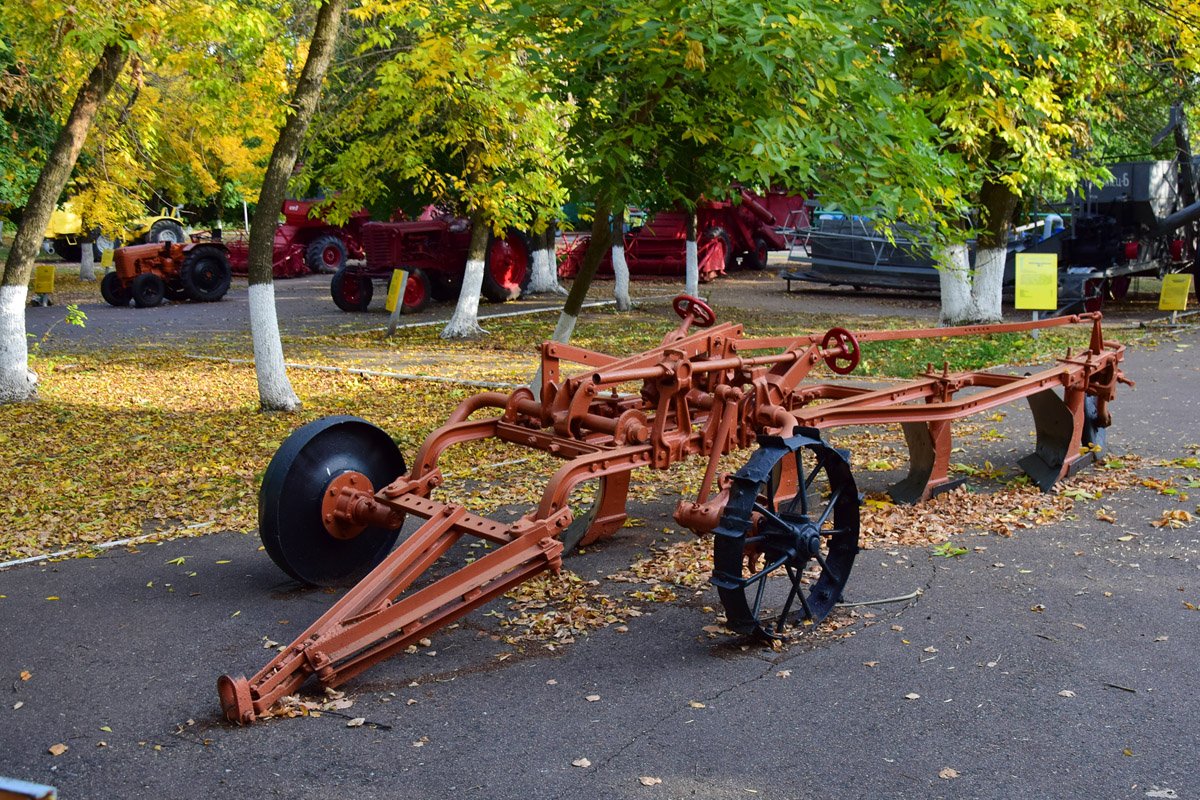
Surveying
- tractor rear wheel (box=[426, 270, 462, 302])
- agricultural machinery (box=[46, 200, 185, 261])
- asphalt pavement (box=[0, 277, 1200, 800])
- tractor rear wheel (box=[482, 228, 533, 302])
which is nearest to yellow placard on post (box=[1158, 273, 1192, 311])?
asphalt pavement (box=[0, 277, 1200, 800])

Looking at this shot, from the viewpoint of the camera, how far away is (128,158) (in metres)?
12.8

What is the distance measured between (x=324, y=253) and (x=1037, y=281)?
22456 millimetres

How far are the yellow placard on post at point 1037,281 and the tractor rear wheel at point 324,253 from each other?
2137 centimetres

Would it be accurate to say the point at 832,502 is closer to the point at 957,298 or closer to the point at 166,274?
the point at 957,298

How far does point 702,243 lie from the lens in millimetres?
27453

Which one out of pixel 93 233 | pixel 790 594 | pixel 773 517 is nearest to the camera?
pixel 773 517

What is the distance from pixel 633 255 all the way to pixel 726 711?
80.0 feet

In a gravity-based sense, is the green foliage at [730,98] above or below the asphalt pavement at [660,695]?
above

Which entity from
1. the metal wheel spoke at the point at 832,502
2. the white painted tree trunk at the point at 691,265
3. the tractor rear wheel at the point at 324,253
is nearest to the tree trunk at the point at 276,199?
the metal wheel spoke at the point at 832,502

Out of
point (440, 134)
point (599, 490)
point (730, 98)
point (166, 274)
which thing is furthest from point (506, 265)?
point (599, 490)

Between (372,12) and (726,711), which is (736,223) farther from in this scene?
(726,711)

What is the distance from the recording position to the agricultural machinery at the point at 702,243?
27078 mm

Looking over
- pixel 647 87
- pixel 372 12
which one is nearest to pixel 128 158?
pixel 372 12

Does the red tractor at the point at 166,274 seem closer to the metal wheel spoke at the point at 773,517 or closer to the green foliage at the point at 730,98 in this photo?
the green foliage at the point at 730,98
